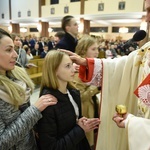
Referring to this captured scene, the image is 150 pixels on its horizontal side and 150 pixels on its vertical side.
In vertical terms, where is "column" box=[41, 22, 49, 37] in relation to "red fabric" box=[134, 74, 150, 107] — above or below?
above

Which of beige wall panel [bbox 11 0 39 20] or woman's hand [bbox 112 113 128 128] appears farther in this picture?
beige wall panel [bbox 11 0 39 20]

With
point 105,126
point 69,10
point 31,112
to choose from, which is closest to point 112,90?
point 105,126

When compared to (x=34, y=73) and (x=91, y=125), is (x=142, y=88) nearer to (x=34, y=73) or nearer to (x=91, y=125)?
(x=91, y=125)

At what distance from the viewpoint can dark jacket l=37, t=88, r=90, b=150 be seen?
1118 mm

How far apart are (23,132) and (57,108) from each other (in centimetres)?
28

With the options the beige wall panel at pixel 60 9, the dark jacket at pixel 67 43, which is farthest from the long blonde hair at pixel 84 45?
the beige wall panel at pixel 60 9

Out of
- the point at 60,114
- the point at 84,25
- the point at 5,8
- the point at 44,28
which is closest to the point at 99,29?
the point at 84,25

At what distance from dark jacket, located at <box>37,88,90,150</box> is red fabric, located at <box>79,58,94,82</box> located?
27cm

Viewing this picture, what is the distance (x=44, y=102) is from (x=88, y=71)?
508 millimetres

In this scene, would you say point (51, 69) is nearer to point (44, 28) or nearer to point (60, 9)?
point (60, 9)

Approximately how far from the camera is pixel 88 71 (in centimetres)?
144

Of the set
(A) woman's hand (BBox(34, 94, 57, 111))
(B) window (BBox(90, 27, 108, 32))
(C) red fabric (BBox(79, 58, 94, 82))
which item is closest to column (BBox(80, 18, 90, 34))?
(B) window (BBox(90, 27, 108, 32))

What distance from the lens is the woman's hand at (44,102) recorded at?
1.03 meters

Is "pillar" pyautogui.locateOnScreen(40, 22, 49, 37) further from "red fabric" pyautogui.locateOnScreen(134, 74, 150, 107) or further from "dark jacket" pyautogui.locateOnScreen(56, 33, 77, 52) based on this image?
"red fabric" pyautogui.locateOnScreen(134, 74, 150, 107)
